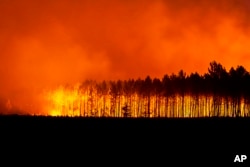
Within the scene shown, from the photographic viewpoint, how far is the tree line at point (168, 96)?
15600 cm
